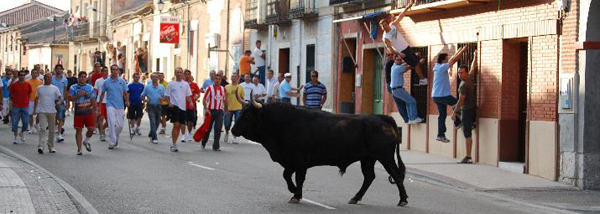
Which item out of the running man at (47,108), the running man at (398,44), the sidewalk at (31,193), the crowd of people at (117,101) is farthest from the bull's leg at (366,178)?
the running man at (398,44)

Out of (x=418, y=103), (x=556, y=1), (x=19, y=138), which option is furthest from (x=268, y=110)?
(x=19, y=138)

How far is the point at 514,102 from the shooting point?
66.5 ft

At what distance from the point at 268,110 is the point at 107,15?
2045 inches

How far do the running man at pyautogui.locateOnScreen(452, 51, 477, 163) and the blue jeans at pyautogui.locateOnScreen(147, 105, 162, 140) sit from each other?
782cm

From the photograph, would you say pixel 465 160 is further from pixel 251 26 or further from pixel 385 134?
pixel 251 26

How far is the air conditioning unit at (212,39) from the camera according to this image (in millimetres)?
41125

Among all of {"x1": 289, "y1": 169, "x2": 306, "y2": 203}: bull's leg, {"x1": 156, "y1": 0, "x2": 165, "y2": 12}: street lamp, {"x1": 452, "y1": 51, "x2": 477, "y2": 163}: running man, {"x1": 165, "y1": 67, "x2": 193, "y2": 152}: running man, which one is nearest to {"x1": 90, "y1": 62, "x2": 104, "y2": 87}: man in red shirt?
{"x1": 165, "y1": 67, "x2": 193, "y2": 152}: running man

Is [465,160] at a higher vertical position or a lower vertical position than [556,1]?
lower

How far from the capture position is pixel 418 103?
79.7 feet

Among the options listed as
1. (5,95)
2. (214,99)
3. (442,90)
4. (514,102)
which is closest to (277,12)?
(5,95)

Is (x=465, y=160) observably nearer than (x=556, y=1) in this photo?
No

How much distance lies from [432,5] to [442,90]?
1888mm

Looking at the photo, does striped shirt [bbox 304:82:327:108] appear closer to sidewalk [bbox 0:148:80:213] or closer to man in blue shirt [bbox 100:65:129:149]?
man in blue shirt [bbox 100:65:129:149]

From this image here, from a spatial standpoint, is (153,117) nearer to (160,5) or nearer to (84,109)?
(84,109)
